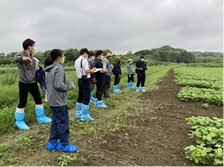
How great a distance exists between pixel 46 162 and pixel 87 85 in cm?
271

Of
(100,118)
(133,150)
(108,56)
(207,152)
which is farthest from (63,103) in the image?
(108,56)

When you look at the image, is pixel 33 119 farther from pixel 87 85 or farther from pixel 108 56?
pixel 108 56

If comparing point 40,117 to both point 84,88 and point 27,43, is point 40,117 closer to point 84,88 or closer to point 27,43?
point 84,88

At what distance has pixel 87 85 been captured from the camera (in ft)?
20.1

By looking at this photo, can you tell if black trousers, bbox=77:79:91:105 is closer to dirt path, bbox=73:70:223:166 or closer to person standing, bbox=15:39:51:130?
person standing, bbox=15:39:51:130

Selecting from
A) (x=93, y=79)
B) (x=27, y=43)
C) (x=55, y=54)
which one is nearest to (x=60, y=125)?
(x=55, y=54)

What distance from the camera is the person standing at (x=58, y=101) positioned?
4160mm

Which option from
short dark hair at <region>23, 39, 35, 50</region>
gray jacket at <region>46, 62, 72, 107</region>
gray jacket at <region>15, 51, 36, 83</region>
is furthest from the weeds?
short dark hair at <region>23, 39, 35, 50</region>

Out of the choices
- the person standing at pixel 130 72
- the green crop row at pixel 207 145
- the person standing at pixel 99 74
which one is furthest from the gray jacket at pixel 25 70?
the person standing at pixel 130 72

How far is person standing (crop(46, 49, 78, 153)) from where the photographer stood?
164 inches

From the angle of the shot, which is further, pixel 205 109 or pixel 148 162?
pixel 205 109

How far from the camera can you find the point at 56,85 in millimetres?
4137

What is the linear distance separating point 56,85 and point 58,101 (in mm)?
330

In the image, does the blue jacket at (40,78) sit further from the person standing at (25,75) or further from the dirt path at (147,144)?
the dirt path at (147,144)
